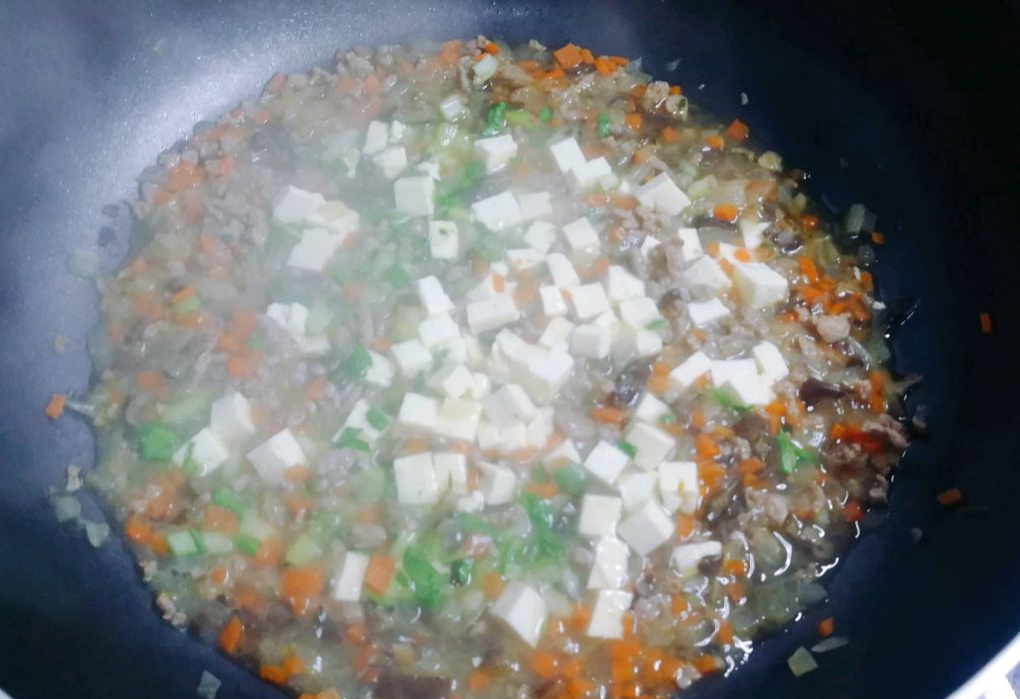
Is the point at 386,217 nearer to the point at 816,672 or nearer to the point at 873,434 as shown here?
the point at 873,434

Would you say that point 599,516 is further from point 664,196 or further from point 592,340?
point 664,196

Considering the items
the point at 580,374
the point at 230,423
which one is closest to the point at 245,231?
the point at 230,423

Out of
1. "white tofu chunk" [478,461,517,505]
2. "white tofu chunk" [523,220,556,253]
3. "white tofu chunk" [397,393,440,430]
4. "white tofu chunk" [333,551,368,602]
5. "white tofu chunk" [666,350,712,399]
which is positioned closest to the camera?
"white tofu chunk" [333,551,368,602]

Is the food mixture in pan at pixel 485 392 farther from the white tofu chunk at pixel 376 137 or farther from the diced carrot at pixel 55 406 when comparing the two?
the diced carrot at pixel 55 406

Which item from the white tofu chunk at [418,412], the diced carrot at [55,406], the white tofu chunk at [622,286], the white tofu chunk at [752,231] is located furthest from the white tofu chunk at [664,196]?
the diced carrot at [55,406]

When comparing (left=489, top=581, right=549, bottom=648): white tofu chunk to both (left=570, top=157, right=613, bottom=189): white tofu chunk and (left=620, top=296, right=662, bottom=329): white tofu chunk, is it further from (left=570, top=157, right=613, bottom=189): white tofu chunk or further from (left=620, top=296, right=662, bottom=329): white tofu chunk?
(left=570, top=157, right=613, bottom=189): white tofu chunk

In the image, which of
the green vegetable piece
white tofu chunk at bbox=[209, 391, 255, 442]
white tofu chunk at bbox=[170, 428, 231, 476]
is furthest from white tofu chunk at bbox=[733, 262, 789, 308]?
the green vegetable piece
